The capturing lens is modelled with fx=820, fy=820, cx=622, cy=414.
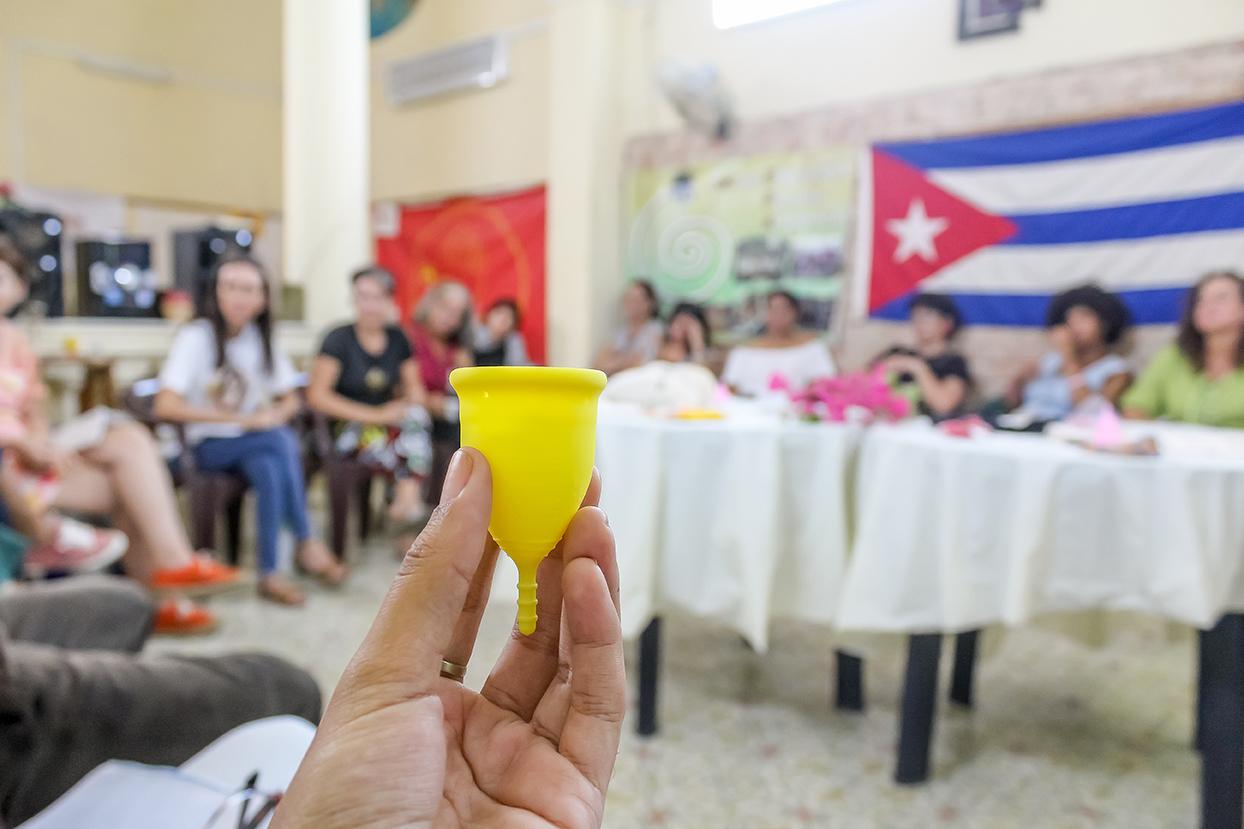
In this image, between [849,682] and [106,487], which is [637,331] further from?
[849,682]

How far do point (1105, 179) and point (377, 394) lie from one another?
3096 mm

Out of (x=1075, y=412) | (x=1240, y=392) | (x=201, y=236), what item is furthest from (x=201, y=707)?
(x=201, y=236)

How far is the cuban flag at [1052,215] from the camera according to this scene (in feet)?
10.5

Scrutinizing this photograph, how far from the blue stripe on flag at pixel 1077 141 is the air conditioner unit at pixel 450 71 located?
284 centimetres

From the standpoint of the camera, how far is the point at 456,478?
0.49 metres

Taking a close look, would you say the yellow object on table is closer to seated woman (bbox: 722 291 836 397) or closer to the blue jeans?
the blue jeans

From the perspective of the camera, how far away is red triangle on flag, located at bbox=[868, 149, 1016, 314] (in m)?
3.76

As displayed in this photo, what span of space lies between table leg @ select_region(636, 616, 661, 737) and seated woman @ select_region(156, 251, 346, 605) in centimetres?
131

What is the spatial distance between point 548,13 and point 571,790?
5459mm

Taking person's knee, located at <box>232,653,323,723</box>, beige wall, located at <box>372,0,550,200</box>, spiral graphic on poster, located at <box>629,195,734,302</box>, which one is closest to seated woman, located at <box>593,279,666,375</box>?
spiral graphic on poster, located at <box>629,195,734,302</box>

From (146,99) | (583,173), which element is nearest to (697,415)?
(583,173)

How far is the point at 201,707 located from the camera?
0.94 meters

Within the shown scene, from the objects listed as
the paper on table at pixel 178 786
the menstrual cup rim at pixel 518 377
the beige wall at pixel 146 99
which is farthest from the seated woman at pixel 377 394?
the beige wall at pixel 146 99

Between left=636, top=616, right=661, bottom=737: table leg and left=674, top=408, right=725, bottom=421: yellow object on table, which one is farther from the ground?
left=674, top=408, right=725, bottom=421: yellow object on table
